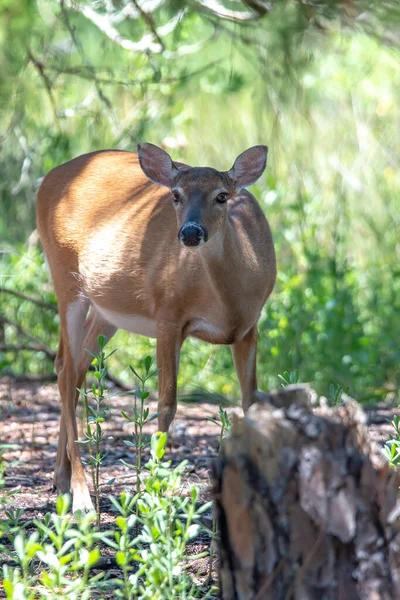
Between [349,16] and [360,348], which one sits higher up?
[349,16]

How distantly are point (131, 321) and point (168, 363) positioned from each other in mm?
552

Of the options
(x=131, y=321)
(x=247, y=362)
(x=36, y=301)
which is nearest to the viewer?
(x=247, y=362)

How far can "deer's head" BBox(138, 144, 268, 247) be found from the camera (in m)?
5.07

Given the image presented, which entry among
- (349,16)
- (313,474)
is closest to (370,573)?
(313,474)

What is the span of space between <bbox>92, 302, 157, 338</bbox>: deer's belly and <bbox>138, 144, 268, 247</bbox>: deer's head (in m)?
0.67

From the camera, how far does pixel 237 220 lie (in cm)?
571

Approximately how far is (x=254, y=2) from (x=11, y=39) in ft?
3.96

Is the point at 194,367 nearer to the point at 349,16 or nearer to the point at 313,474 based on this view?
the point at 349,16

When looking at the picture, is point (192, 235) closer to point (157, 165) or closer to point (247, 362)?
point (157, 165)

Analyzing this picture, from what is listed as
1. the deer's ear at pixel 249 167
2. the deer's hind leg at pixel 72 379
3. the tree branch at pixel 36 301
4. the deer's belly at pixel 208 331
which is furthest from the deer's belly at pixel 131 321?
the tree branch at pixel 36 301

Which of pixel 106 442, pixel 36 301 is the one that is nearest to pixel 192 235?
pixel 106 442

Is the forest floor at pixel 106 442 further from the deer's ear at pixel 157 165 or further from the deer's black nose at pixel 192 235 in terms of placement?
the deer's ear at pixel 157 165

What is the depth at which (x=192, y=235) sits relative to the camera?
495 centimetres

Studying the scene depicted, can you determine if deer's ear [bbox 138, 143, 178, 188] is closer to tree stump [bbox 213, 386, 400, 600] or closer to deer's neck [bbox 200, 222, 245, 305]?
deer's neck [bbox 200, 222, 245, 305]
